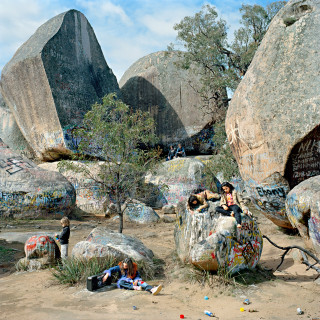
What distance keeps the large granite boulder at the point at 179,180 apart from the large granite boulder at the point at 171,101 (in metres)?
4.74

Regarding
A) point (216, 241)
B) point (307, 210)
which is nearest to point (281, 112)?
point (307, 210)

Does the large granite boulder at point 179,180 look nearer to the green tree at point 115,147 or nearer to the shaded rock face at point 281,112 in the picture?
the green tree at point 115,147

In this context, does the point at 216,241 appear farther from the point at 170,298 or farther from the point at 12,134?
the point at 12,134

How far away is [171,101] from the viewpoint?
811 inches

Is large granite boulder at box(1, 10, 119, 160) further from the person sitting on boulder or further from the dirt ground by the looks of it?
the person sitting on boulder

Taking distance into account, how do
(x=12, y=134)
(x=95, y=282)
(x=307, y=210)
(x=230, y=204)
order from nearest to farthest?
(x=95, y=282)
(x=230, y=204)
(x=307, y=210)
(x=12, y=134)

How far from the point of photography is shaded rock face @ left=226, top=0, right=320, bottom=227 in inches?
285

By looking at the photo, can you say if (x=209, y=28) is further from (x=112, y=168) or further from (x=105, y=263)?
(x=105, y=263)

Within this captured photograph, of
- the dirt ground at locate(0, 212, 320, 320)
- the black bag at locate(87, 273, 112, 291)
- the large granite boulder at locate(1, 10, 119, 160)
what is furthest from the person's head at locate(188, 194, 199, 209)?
the large granite boulder at locate(1, 10, 119, 160)

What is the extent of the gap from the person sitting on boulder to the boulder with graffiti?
1.78 m

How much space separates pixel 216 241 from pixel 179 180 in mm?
9265

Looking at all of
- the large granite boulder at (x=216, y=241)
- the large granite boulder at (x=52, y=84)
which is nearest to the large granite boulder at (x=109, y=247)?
the large granite boulder at (x=216, y=241)

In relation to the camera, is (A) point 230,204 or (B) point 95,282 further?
(A) point 230,204

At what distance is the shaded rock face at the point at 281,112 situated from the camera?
723 centimetres
